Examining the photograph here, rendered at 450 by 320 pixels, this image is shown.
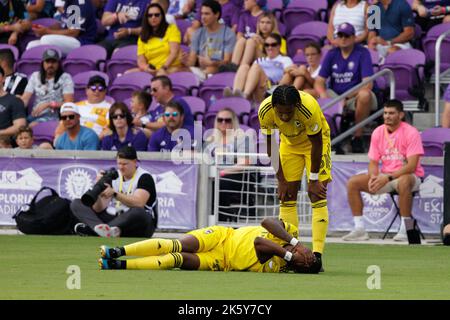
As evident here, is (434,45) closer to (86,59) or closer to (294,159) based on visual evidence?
(86,59)

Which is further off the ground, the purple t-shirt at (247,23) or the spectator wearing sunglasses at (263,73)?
the purple t-shirt at (247,23)

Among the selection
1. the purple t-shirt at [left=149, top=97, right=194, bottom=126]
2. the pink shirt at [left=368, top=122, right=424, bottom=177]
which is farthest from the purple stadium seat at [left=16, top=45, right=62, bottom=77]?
the pink shirt at [left=368, top=122, right=424, bottom=177]

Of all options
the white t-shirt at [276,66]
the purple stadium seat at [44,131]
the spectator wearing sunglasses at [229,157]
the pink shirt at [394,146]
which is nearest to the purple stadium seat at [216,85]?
the white t-shirt at [276,66]

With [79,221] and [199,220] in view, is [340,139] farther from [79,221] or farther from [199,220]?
[79,221]

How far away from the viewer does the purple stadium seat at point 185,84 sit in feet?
68.1

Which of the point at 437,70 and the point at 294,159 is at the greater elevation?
the point at 437,70

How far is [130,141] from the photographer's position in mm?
18875

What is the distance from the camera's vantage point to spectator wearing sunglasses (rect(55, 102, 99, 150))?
740 inches

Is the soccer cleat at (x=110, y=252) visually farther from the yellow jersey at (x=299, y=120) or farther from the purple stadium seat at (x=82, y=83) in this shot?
the purple stadium seat at (x=82, y=83)

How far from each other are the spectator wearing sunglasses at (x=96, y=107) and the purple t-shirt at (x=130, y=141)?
1.15 m

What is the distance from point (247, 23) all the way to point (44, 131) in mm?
4262

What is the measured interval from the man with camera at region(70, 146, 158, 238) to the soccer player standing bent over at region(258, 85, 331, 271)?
13.5ft

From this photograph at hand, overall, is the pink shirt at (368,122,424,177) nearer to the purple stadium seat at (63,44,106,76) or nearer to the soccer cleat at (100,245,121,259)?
the purple stadium seat at (63,44,106,76)

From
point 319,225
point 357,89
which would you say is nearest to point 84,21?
point 357,89
